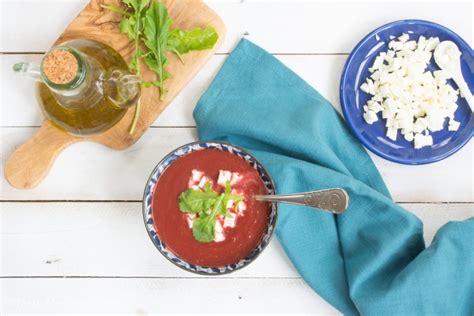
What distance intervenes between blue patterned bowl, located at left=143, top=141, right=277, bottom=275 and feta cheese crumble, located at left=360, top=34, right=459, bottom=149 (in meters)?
0.30

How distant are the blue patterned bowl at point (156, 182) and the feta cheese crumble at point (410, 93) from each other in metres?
0.30

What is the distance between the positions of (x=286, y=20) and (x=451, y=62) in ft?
1.26

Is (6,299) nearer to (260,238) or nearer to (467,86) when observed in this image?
(260,238)

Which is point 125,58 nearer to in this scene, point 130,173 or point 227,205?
point 130,173

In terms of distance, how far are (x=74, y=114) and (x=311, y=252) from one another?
59 cm

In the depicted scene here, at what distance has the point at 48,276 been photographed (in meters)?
1.30

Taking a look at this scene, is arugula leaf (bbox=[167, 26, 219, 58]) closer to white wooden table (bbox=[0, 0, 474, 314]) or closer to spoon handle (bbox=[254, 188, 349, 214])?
white wooden table (bbox=[0, 0, 474, 314])

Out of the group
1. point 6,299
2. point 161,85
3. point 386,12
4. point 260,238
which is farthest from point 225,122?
point 6,299

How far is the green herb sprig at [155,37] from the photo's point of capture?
3.79 feet

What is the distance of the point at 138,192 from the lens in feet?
4.19

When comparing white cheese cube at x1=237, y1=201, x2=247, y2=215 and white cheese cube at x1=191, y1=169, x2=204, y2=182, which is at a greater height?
white cheese cube at x1=191, y1=169, x2=204, y2=182

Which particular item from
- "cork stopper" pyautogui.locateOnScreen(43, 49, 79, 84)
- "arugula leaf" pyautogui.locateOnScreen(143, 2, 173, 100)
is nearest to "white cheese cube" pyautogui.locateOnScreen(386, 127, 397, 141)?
"arugula leaf" pyautogui.locateOnScreen(143, 2, 173, 100)

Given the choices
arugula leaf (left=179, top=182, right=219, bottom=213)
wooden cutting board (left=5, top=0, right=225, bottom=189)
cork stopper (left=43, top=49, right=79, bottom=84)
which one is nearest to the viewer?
cork stopper (left=43, top=49, right=79, bottom=84)

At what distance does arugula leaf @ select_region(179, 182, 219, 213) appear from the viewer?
1.08 m
